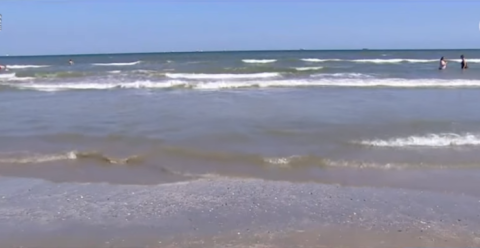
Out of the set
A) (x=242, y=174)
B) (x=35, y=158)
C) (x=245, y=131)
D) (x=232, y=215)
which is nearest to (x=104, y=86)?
(x=245, y=131)

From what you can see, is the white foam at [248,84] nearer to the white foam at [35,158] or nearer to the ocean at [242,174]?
the ocean at [242,174]

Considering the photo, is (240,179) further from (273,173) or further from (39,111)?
(39,111)

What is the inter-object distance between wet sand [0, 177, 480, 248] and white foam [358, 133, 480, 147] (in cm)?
236

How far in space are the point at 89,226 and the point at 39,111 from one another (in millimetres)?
8566

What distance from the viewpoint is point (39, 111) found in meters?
12.2

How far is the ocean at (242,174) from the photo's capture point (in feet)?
14.6

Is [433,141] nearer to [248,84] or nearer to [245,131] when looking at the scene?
[245,131]

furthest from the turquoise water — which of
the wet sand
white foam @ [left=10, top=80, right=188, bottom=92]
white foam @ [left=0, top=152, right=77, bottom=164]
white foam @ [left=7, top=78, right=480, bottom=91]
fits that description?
white foam @ [left=10, top=80, right=188, bottom=92]

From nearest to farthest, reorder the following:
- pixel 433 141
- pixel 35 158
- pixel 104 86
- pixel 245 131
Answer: pixel 35 158 → pixel 433 141 → pixel 245 131 → pixel 104 86

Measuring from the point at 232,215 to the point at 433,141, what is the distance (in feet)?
15.3

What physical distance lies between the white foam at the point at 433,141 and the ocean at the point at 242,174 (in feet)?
0.10

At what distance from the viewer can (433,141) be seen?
800cm

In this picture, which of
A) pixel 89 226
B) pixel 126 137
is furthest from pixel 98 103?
pixel 89 226

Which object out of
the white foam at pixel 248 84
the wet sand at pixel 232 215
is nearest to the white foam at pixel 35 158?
the wet sand at pixel 232 215
